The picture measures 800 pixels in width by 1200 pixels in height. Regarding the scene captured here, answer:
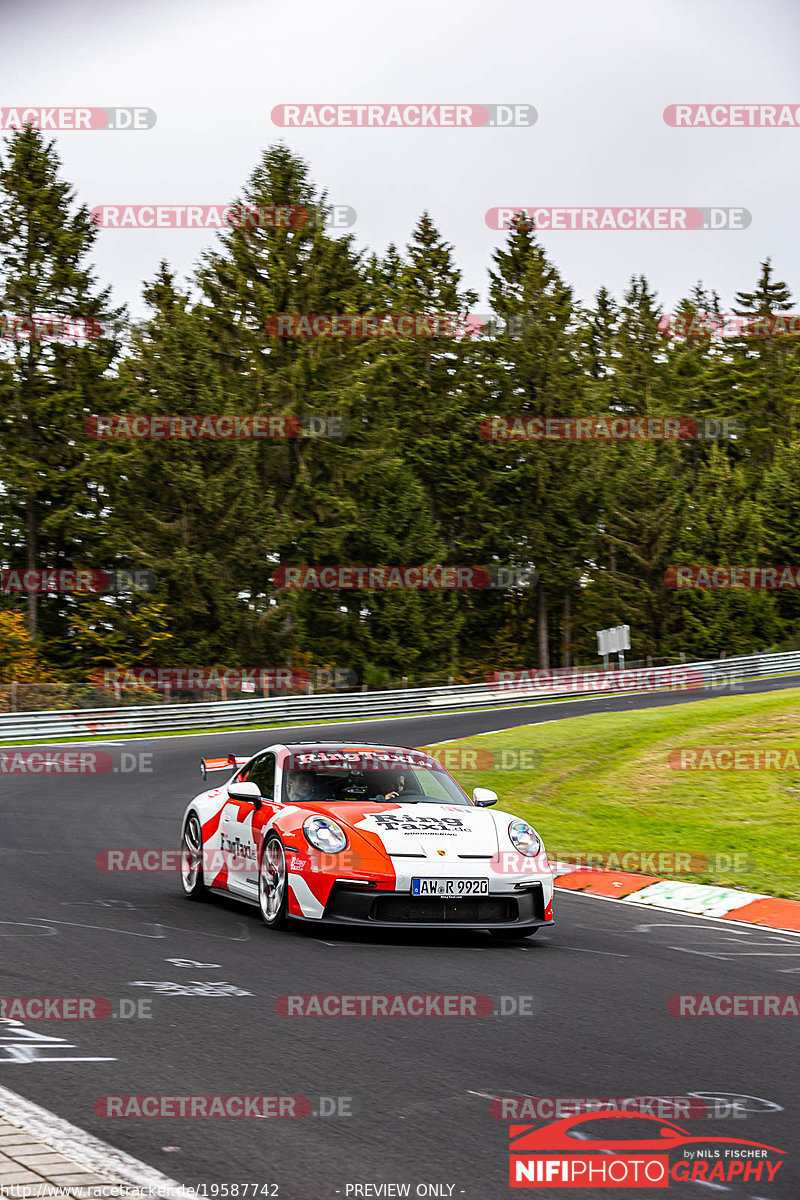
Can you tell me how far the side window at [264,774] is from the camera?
410 inches

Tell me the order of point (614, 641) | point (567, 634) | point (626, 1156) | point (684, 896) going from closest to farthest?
point (626, 1156) → point (684, 896) → point (614, 641) → point (567, 634)

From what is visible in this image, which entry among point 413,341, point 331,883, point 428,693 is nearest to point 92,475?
point 428,693

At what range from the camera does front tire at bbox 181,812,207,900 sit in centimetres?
1113

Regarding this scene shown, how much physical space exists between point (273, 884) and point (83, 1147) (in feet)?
16.4

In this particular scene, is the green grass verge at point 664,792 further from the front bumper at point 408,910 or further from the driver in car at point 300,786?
the driver in car at point 300,786

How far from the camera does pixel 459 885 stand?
9.05 metres

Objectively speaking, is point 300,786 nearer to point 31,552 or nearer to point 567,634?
point 31,552

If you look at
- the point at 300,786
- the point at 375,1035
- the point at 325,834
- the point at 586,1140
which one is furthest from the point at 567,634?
the point at 586,1140

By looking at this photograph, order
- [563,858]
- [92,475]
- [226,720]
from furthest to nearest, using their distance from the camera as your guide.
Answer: [92,475], [226,720], [563,858]

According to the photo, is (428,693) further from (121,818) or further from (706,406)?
(706,406)

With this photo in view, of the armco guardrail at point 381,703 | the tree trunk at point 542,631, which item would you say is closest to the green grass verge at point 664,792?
the armco guardrail at point 381,703

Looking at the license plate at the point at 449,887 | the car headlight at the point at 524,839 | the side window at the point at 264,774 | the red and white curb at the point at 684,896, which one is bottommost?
the red and white curb at the point at 684,896

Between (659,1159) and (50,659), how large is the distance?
44.0 m

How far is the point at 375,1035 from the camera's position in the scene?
21.7 ft
